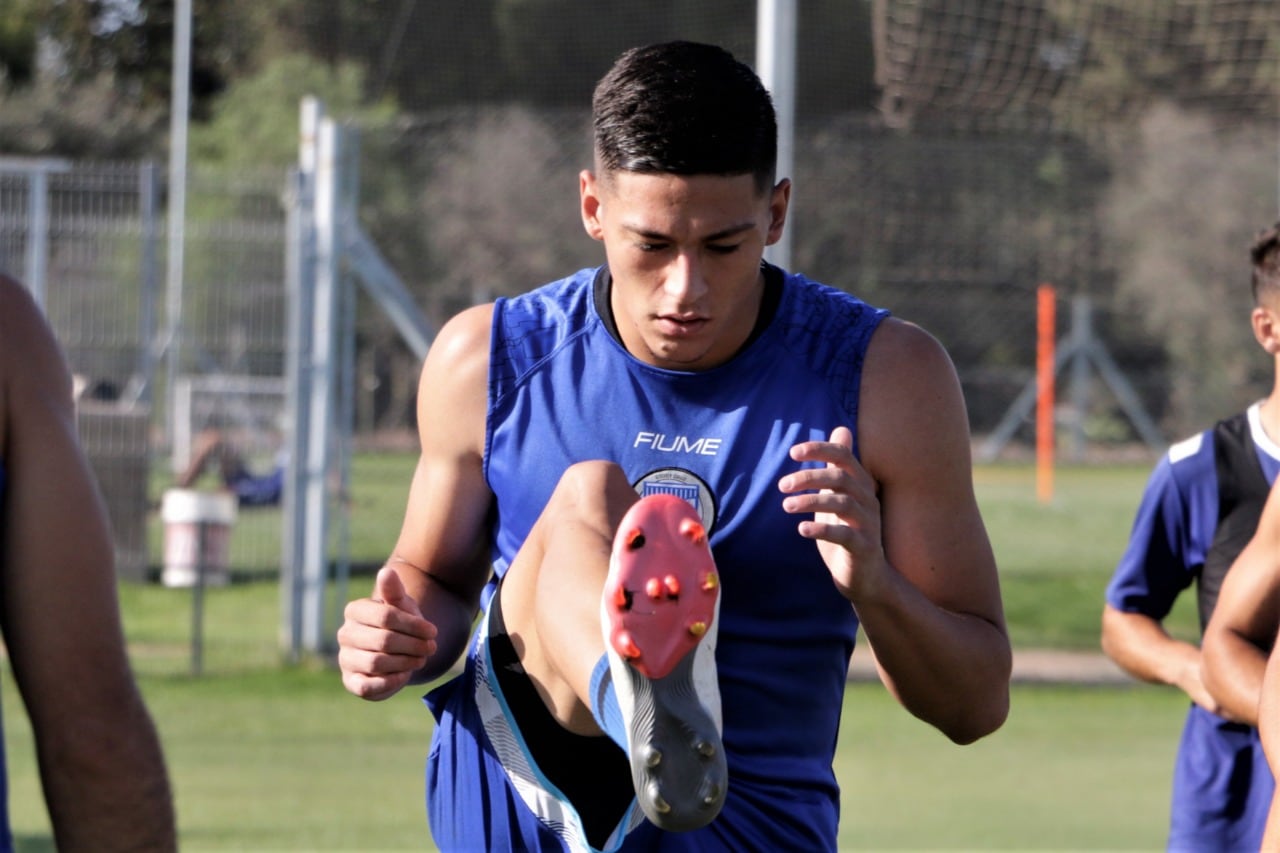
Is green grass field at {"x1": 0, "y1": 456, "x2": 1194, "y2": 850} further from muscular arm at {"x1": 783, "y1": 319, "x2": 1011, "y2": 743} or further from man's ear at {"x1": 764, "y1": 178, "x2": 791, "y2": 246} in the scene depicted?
man's ear at {"x1": 764, "y1": 178, "x2": 791, "y2": 246}

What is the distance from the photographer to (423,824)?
7.98 meters

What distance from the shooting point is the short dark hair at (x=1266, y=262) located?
15.2ft

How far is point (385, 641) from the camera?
3176 millimetres

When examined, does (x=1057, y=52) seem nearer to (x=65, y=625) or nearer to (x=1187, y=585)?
(x=1187, y=585)

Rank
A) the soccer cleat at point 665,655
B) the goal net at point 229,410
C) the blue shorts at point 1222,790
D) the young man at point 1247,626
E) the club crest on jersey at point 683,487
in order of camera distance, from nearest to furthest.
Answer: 1. the soccer cleat at point 665,655
2. the club crest on jersey at point 683,487
3. the young man at point 1247,626
4. the blue shorts at point 1222,790
5. the goal net at point 229,410

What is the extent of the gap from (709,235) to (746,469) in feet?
1.43

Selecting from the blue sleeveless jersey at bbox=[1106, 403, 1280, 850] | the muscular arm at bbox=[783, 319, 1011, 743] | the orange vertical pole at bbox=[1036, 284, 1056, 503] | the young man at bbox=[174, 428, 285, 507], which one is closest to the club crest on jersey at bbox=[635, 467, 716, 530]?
the muscular arm at bbox=[783, 319, 1011, 743]

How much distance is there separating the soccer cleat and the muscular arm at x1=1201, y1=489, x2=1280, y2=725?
62.3 inches

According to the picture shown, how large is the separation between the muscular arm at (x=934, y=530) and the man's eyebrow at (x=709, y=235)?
36 cm

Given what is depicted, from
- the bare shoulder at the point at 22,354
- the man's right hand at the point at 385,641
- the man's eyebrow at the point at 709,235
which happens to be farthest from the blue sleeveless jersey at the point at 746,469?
the bare shoulder at the point at 22,354

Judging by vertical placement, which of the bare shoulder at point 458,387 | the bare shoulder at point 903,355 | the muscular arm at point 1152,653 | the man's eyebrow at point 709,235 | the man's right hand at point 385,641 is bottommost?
the muscular arm at point 1152,653

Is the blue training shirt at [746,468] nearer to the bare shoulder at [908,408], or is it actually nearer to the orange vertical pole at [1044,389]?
the bare shoulder at [908,408]

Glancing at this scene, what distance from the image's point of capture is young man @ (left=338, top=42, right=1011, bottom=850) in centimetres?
329

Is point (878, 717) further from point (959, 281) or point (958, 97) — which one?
point (959, 281)
